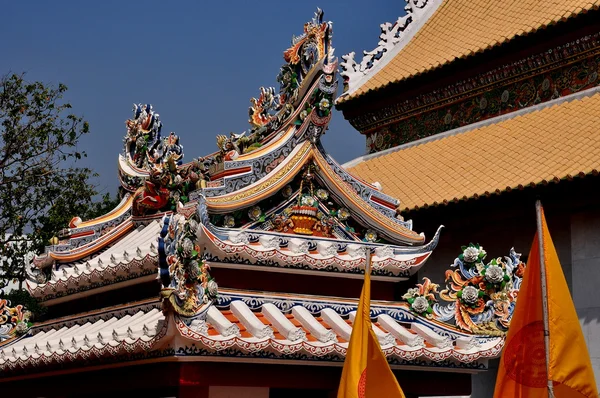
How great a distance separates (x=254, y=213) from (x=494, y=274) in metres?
2.48

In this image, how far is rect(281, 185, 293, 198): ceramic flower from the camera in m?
10.7

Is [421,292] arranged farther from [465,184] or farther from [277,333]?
[465,184]

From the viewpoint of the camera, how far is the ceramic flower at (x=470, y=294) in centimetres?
1061

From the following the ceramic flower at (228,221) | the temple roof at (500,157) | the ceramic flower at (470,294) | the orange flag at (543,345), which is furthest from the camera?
the temple roof at (500,157)

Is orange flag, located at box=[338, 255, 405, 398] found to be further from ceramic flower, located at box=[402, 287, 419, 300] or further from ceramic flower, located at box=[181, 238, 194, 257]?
ceramic flower, located at box=[402, 287, 419, 300]

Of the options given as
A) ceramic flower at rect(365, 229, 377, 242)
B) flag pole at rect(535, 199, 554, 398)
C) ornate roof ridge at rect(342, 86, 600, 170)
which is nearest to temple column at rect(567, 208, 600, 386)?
ornate roof ridge at rect(342, 86, 600, 170)

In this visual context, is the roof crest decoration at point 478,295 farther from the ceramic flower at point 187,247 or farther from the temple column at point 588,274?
the ceramic flower at point 187,247

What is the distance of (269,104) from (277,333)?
10.4 ft

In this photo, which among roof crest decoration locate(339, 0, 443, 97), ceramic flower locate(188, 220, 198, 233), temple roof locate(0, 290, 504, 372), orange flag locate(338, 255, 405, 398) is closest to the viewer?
orange flag locate(338, 255, 405, 398)

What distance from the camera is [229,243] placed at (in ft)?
32.5

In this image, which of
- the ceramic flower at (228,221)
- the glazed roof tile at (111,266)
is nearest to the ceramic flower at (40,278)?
the glazed roof tile at (111,266)

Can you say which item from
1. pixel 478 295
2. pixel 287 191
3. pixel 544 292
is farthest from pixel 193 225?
pixel 544 292

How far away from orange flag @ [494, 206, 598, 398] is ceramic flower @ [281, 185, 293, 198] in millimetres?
3564

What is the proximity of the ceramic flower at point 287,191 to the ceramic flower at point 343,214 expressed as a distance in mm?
584
